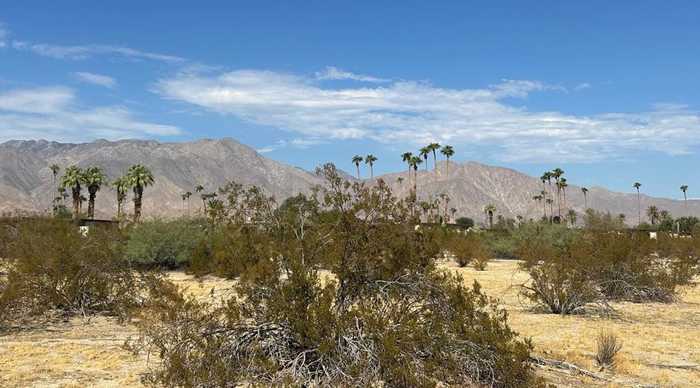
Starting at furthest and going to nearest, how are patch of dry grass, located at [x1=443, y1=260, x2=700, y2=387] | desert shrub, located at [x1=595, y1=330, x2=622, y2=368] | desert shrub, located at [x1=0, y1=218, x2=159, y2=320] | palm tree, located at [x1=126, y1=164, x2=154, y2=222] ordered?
palm tree, located at [x1=126, y1=164, x2=154, y2=222] → desert shrub, located at [x1=0, y1=218, x2=159, y2=320] → desert shrub, located at [x1=595, y1=330, x2=622, y2=368] → patch of dry grass, located at [x1=443, y1=260, x2=700, y2=387]

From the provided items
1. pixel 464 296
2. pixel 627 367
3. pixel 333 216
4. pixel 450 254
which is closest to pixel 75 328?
pixel 333 216

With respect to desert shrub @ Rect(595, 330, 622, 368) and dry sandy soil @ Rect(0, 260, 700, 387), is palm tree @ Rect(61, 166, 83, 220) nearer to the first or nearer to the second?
dry sandy soil @ Rect(0, 260, 700, 387)

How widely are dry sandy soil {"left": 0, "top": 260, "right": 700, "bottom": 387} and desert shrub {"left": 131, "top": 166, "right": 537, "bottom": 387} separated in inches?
43.2

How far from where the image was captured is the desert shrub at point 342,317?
9.41m

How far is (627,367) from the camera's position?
43.3 feet

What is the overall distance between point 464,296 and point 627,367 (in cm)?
490

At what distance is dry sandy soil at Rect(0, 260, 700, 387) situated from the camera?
470 inches

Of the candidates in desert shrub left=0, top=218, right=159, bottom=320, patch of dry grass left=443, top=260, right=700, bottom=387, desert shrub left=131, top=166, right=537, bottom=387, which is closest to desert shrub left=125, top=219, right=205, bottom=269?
desert shrub left=0, top=218, right=159, bottom=320

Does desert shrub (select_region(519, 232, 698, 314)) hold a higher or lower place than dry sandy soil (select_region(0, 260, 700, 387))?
higher

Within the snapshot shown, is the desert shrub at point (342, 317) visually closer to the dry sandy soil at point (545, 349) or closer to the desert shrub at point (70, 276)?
the dry sandy soil at point (545, 349)

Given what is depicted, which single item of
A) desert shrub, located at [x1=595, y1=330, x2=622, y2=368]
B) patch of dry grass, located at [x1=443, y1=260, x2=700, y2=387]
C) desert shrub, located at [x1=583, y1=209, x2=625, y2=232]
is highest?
desert shrub, located at [x1=583, y1=209, x2=625, y2=232]

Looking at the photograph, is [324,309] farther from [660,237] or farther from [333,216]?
[660,237]

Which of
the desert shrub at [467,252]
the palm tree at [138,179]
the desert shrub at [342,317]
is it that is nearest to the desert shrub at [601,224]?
the desert shrub at [467,252]

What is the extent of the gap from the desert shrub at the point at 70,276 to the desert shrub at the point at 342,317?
9.00 m
